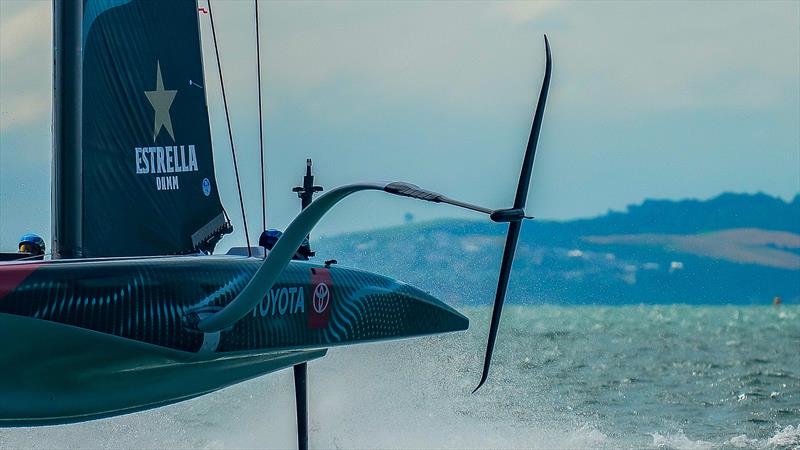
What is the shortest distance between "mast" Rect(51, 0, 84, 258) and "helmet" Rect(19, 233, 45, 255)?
489 millimetres

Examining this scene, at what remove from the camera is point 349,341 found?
7.61m

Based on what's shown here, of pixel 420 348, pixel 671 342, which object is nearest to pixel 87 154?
pixel 420 348

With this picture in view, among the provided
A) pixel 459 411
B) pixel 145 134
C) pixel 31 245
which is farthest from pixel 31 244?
pixel 459 411

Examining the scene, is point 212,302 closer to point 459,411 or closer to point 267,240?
point 267,240

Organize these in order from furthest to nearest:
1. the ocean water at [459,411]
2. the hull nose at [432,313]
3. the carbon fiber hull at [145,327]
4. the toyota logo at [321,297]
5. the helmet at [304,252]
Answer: the ocean water at [459,411], the helmet at [304,252], the hull nose at [432,313], the toyota logo at [321,297], the carbon fiber hull at [145,327]

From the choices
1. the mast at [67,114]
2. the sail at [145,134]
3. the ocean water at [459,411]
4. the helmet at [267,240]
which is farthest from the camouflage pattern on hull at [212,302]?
the ocean water at [459,411]

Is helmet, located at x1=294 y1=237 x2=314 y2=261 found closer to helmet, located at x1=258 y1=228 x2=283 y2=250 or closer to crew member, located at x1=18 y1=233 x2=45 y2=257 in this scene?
helmet, located at x1=258 y1=228 x2=283 y2=250

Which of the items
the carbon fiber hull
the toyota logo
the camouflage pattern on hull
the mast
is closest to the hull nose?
the camouflage pattern on hull

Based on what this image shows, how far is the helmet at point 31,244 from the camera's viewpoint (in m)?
7.90

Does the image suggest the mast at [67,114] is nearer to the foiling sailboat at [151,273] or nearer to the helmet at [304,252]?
the foiling sailboat at [151,273]

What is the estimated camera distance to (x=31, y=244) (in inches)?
313

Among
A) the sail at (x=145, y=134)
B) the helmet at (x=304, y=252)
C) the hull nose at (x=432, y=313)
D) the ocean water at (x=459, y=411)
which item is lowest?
the ocean water at (x=459, y=411)

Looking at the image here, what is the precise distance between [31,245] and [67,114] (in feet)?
2.82

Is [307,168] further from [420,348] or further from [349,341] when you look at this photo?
[420,348]
